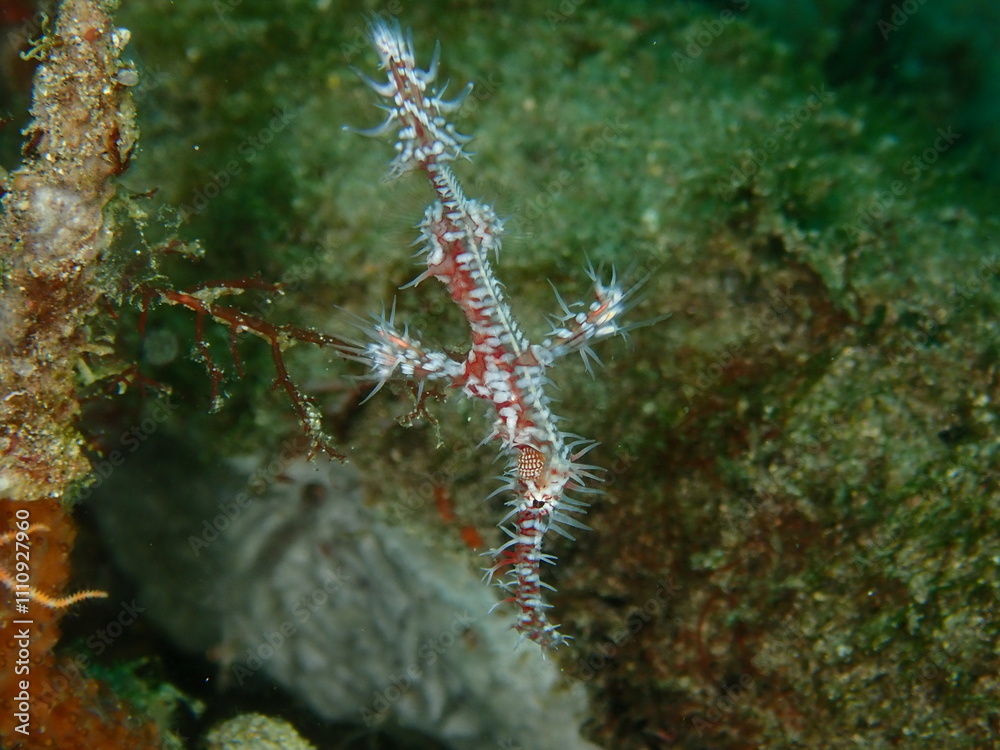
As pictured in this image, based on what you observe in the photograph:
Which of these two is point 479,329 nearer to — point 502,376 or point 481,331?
point 481,331

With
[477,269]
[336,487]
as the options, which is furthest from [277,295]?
[477,269]

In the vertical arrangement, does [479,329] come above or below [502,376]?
above

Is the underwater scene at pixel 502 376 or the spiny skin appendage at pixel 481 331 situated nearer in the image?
the spiny skin appendage at pixel 481 331

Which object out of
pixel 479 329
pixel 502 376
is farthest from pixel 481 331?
pixel 502 376

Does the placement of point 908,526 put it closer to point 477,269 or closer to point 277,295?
point 477,269
